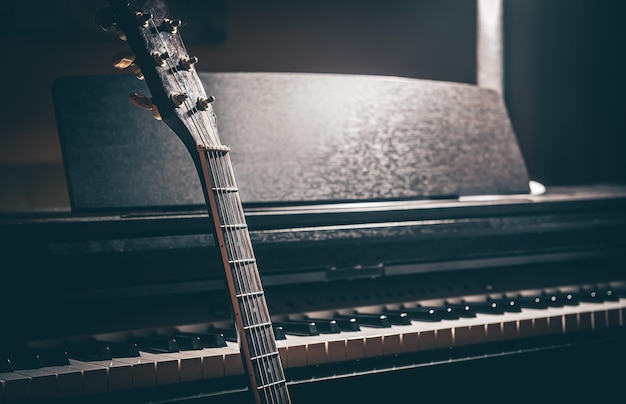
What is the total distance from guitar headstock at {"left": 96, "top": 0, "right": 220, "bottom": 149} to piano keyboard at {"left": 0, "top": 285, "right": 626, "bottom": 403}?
1.29ft

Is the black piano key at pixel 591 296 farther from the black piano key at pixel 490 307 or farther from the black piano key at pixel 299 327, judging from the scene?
the black piano key at pixel 299 327

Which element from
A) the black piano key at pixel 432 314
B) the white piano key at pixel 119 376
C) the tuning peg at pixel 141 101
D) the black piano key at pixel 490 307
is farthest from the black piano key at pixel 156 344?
the black piano key at pixel 490 307

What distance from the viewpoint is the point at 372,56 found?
3.09 meters

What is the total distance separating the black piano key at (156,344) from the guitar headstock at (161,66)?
36cm

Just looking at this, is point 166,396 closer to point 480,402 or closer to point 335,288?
point 335,288

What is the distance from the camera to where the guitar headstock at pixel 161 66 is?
1460mm

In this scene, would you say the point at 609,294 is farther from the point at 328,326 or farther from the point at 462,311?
the point at 328,326

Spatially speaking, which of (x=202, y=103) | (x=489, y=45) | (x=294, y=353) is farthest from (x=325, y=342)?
(x=489, y=45)

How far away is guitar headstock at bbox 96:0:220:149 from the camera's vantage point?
1.46 meters

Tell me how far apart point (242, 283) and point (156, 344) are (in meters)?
0.21

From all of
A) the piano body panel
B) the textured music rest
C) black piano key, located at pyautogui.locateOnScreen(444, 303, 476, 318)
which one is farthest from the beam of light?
black piano key, located at pyautogui.locateOnScreen(444, 303, 476, 318)

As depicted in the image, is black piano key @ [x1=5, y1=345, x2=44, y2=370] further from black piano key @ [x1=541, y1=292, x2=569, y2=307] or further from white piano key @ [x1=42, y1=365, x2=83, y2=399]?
black piano key @ [x1=541, y1=292, x2=569, y2=307]

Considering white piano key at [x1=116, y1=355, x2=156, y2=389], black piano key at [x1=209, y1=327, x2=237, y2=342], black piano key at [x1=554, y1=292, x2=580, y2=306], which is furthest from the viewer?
black piano key at [x1=554, y1=292, x2=580, y2=306]

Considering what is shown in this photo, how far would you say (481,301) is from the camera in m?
2.01
